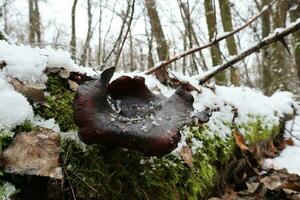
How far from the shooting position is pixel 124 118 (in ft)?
4.57

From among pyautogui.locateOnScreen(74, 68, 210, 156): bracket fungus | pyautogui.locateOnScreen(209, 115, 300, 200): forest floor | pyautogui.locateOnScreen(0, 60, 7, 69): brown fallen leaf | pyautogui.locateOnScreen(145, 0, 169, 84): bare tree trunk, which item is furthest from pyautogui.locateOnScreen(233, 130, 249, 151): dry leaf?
pyautogui.locateOnScreen(145, 0, 169, 84): bare tree trunk

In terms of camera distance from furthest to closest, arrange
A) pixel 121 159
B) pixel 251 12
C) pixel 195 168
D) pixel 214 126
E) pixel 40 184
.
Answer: pixel 251 12 → pixel 214 126 → pixel 195 168 → pixel 121 159 → pixel 40 184

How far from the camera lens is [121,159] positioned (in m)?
1.47

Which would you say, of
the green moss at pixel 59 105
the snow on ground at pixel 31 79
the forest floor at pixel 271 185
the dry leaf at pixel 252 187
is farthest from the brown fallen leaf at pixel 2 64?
the dry leaf at pixel 252 187

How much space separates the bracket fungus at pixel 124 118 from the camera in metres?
1.27

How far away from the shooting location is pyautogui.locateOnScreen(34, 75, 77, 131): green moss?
143 cm

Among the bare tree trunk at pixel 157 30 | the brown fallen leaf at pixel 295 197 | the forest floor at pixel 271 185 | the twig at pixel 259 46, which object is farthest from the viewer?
the bare tree trunk at pixel 157 30

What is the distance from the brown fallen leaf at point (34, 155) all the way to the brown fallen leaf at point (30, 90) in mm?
193

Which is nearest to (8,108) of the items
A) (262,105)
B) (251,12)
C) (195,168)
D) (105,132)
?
(105,132)

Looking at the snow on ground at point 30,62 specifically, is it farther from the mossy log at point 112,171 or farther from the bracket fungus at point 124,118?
the bracket fungus at point 124,118

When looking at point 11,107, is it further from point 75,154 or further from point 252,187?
point 252,187

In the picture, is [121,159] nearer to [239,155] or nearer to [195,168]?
[195,168]

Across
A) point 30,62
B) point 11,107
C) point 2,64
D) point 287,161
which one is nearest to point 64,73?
point 30,62

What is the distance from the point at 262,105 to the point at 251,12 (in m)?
7.76
